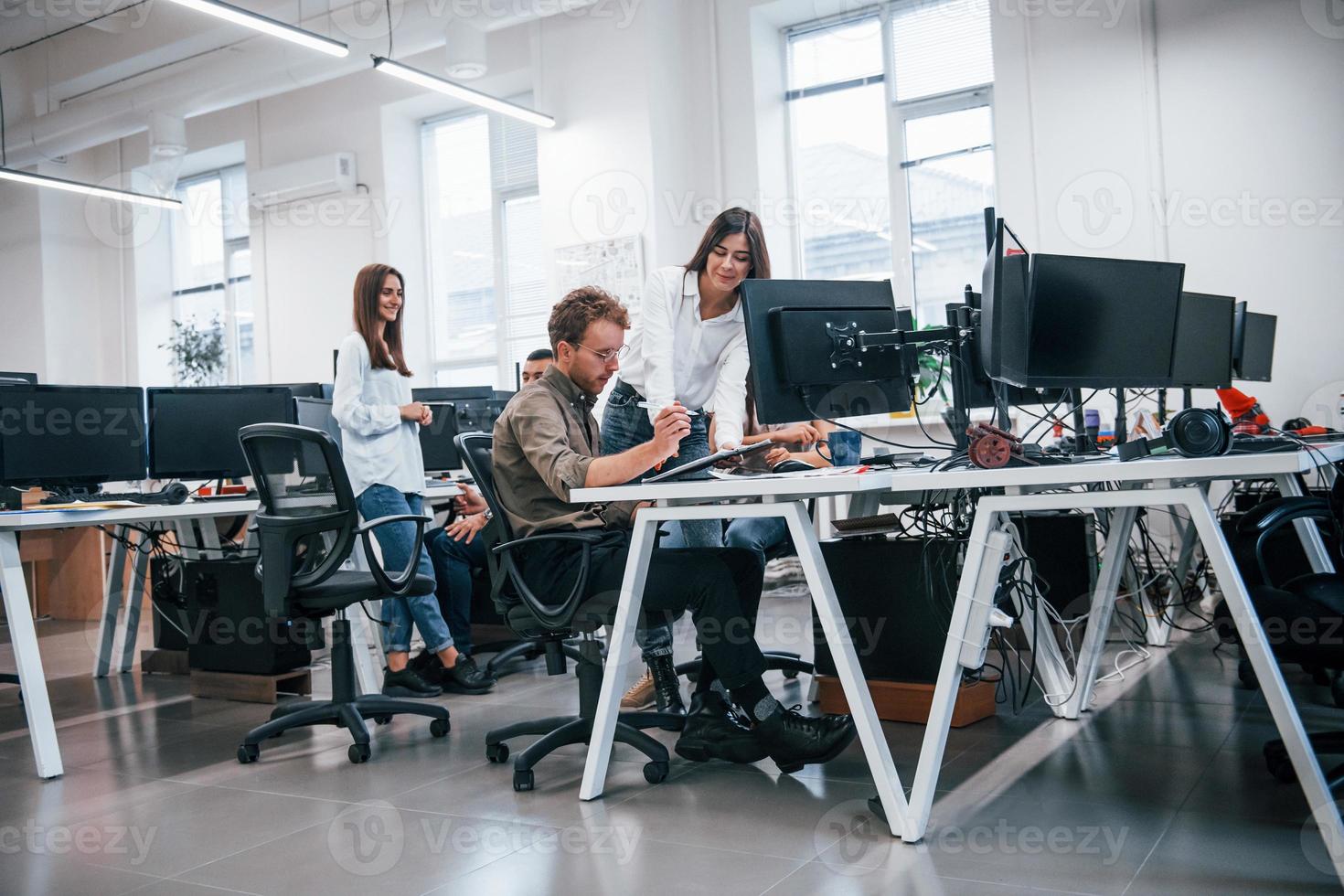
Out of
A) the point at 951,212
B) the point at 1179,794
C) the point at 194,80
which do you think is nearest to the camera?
the point at 1179,794

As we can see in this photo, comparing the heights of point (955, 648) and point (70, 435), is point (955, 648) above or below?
below

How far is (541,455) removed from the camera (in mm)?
2297

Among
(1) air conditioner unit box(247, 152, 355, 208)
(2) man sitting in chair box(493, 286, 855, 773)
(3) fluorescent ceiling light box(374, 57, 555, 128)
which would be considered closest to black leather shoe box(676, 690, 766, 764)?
(2) man sitting in chair box(493, 286, 855, 773)

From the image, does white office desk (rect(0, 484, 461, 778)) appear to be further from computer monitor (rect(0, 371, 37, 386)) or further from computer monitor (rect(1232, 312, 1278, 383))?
computer monitor (rect(1232, 312, 1278, 383))

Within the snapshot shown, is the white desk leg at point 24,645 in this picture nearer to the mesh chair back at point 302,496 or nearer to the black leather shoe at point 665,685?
the mesh chair back at point 302,496

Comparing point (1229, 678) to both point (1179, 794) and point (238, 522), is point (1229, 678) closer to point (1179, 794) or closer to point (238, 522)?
point (1179, 794)

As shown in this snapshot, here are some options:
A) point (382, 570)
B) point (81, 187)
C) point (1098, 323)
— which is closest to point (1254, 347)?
point (1098, 323)

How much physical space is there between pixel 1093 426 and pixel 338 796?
352cm

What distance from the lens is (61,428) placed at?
11.8ft

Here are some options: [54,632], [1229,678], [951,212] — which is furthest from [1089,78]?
[54,632]

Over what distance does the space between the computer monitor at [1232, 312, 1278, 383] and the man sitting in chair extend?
2723 millimetres

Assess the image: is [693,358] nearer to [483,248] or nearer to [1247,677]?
[1247,677]

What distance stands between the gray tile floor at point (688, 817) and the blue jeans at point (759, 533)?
26.6 inches

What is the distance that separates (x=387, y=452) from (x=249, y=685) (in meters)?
0.93
